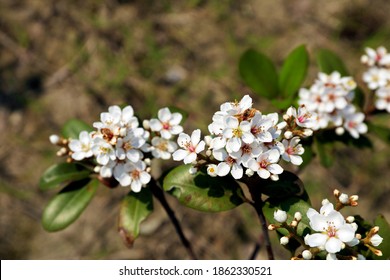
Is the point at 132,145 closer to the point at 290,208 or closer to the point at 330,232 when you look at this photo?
the point at 290,208

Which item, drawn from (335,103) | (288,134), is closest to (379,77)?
(335,103)

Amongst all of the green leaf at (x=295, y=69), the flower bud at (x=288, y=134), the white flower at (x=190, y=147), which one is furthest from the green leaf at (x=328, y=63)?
the white flower at (x=190, y=147)

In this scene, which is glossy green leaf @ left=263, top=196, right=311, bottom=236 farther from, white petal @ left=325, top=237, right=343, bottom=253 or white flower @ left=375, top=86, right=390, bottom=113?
white flower @ left=375, top=86, right=390, bottom=113

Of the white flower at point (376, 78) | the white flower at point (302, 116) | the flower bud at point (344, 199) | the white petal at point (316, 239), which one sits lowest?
the white petal at point (316, 239)

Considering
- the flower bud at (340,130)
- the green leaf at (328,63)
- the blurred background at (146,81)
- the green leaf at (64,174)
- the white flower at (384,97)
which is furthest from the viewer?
the blurred background at (146,81)

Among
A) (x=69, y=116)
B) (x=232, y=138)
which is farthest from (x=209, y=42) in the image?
(x=232, y=138)

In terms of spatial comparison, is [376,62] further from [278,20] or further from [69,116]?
[69,116]

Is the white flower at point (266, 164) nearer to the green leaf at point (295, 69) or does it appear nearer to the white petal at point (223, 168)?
the white petal at point (223, 168)
